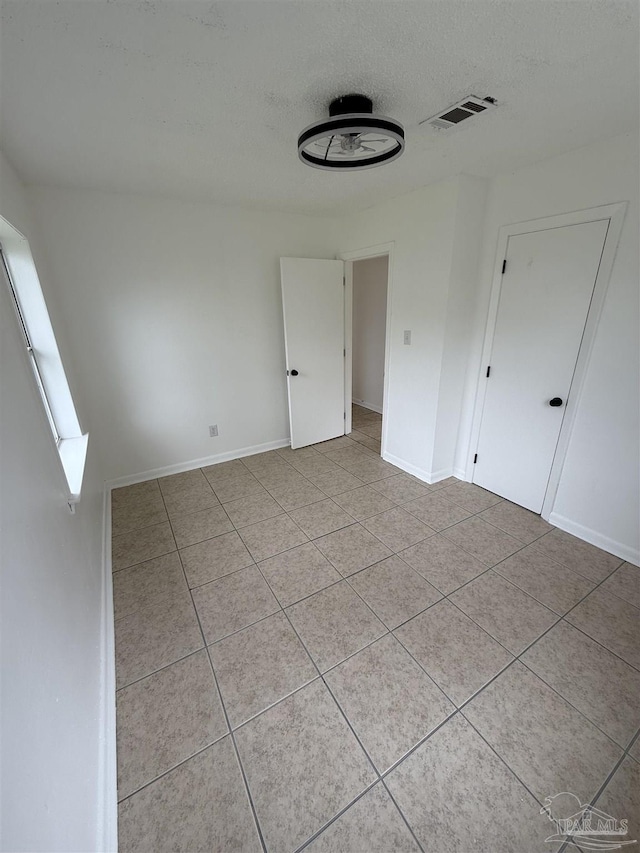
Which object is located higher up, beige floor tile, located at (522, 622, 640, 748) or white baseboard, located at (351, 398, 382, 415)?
white baseboard, located at (351, 398, 382, 415)

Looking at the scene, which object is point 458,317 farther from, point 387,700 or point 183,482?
point 183,482

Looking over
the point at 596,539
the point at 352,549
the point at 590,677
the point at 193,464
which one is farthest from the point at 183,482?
the point at 596,539

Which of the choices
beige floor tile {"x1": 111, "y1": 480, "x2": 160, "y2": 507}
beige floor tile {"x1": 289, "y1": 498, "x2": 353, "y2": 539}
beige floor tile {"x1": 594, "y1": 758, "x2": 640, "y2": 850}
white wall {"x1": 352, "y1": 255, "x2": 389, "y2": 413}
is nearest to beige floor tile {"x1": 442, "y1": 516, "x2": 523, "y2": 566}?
beige floor tile {"x1": 289, "y1": 498, "x2": 353, "y2": 539}

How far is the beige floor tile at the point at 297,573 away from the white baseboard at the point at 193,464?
162 centimetres

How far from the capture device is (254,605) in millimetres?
1877

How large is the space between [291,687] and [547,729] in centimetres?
103

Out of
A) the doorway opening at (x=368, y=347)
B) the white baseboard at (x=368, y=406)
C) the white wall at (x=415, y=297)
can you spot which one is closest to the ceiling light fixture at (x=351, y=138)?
the white wall at (x=415, y=297)

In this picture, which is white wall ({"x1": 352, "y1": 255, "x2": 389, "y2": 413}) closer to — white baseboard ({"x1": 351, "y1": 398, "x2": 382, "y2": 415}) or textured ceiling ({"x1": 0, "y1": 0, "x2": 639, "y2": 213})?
white baseboard ({"x1": 351, "y1": 398, "x2": 382, "y2": 415})

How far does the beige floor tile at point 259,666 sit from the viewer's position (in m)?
1.43

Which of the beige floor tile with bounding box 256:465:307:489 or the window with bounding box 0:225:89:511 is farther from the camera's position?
the beige floor tile with bounding box 256:465:307:489

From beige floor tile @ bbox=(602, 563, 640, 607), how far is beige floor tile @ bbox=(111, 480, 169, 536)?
9.76 feet

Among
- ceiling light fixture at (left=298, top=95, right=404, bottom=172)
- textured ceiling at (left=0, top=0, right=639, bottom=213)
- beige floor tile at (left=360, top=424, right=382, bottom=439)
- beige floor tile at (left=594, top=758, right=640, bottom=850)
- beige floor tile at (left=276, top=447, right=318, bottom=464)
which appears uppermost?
textured ceiling at (left=0, top=0, right=639, bottom=213)

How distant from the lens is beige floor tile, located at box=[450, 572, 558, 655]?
66.3 inches

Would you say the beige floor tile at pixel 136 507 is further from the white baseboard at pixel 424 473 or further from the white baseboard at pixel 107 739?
the white baseboard at pixel 424 473
